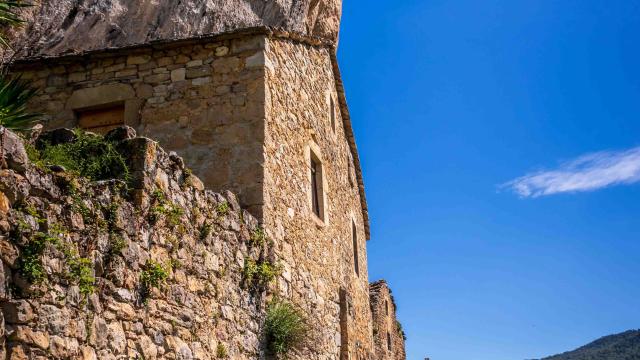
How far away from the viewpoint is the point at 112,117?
384 inches

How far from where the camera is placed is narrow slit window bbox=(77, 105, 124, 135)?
9695 mm

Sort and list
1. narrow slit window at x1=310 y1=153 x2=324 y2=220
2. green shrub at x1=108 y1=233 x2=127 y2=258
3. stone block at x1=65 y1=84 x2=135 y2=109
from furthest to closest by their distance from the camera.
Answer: narrow slit window at x1=310 y1=153 x2=324 y2=220 < stone block at x1=65 y1=84 x2=135 y2=109 < green shrub at x1=108 y1=233 x2=127 y2=258

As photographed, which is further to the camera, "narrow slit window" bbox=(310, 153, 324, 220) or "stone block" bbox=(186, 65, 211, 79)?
"narrow slit window" bbox=(310, 153, 324, 220)

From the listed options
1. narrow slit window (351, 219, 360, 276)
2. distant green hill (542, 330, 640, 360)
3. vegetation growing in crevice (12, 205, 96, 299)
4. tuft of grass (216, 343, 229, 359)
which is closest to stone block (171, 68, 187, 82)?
tuft of grass (216, 343, 229, 359)

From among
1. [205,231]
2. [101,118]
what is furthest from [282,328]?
[101,118]

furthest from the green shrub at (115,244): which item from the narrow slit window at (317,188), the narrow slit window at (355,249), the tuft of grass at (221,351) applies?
the narrow slit window at (355,249)

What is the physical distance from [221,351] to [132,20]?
1053 cm

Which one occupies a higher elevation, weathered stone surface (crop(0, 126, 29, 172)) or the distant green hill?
the distant green hill

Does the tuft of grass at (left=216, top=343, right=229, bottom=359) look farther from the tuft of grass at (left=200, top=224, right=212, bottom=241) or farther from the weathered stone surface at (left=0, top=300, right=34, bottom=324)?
the weathered stone surface at (left=0, top=300, right=34, bottom=324)

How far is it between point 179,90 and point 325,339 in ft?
14.3

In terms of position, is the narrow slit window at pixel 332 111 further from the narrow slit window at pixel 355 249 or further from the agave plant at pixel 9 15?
the agave plant at pixel 9 15

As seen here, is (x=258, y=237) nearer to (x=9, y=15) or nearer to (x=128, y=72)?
(x=128, y=72)

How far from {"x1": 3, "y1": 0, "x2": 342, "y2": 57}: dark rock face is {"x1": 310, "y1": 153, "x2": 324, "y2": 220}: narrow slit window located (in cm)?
457

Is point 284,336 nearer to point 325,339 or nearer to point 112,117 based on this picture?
point 325,339
